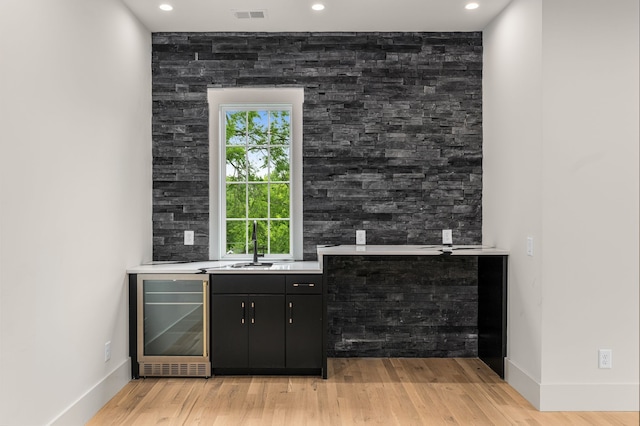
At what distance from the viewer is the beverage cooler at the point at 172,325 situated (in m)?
3.90

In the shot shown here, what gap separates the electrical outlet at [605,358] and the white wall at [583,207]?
1.1 inches

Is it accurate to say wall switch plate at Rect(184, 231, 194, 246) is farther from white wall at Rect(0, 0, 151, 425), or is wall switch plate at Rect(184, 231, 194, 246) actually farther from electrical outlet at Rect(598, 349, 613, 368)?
electrical outlet at Rect(598, 349, 613, 368)

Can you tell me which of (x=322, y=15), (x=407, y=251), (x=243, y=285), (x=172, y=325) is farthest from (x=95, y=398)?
(x=322, y=15)

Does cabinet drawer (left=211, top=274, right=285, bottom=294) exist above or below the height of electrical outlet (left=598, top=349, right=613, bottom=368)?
above

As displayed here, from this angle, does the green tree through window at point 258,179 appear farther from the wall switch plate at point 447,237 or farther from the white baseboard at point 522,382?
the white baseboard at point 522,382

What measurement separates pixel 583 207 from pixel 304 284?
6.57 ft

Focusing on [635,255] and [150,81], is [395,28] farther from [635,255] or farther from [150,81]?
[635,255]

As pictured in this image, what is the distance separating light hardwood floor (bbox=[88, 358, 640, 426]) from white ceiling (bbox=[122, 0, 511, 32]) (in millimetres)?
2859

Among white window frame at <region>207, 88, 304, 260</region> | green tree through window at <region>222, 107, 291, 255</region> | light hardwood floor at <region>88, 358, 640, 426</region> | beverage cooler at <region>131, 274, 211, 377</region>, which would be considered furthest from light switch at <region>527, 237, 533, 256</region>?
beverage cooler at <region>131, 274, 211, 377</region>

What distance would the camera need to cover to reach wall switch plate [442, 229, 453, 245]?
4512 mm

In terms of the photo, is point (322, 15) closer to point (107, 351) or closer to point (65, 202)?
point (65, 202)

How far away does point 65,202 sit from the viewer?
290 cm

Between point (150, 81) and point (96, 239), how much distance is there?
1.75m

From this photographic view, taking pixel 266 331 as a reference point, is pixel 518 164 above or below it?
above
